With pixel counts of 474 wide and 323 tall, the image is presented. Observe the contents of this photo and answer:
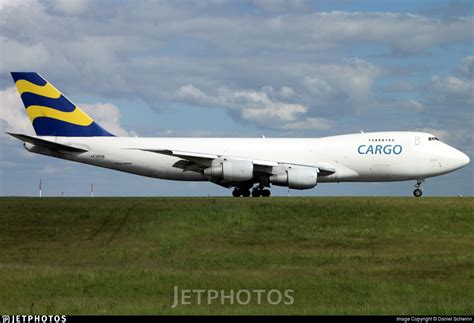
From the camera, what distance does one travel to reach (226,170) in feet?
162

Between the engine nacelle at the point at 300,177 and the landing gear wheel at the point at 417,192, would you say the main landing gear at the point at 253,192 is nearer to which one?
the engine nacelle at the point at 300,177

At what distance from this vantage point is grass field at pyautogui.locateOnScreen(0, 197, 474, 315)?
22484 mm

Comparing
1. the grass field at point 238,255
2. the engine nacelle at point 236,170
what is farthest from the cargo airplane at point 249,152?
the grass field at point 238,255

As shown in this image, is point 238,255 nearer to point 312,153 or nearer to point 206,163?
point 206,163

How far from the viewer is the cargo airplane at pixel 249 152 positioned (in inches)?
2047

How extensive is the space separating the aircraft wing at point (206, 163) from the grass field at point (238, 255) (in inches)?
255

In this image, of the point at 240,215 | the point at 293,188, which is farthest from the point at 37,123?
the point at 240,215

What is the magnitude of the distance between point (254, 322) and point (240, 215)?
1953 centimetres

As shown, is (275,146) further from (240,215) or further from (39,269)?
(39,269)

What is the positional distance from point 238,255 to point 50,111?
2729 centimetres

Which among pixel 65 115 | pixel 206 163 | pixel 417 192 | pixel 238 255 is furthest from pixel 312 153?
pixel 238 255

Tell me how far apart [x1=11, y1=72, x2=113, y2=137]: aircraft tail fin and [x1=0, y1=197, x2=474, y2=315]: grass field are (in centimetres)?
1189

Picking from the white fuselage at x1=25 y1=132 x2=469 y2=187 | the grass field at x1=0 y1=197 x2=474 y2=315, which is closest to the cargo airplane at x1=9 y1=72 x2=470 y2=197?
the white fuselage at x1=25 y1=132 x2=469 y2=187

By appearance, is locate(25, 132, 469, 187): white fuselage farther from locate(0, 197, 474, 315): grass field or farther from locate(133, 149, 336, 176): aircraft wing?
locate(0, 197, 474, 315): grass field
